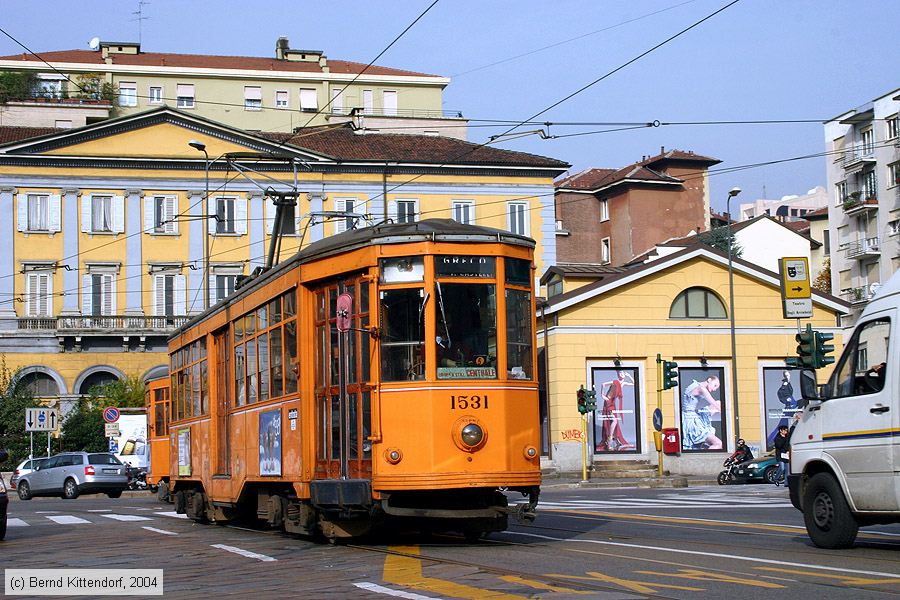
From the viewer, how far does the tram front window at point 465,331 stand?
42.8 ft

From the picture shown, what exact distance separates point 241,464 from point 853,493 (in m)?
7.89

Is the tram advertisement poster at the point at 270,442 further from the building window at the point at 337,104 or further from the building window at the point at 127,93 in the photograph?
the building window at the point at 127,93

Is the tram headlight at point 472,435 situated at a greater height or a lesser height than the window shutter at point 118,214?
lesser

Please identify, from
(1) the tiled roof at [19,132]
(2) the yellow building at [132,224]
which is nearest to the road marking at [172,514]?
(2) the yellow building at [132,224]

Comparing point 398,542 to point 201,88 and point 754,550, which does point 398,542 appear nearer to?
point 754,550

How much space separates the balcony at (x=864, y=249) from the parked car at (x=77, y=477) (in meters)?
45.9

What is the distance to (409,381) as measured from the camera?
12984mm

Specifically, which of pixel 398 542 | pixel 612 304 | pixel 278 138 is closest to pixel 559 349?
pixel 612 304

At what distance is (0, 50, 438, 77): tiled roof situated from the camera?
3073 inches

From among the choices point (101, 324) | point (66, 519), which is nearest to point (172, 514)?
point (66, 519)

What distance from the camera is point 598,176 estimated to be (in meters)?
79.4

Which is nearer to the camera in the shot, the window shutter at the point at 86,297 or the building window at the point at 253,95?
the window shutter at the point at 86,297

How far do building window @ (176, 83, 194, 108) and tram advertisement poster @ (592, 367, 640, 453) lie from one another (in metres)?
44.3

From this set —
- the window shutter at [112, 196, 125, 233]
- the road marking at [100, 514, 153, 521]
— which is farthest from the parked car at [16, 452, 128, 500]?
the window shutter at [112, 196, 125, 233]
